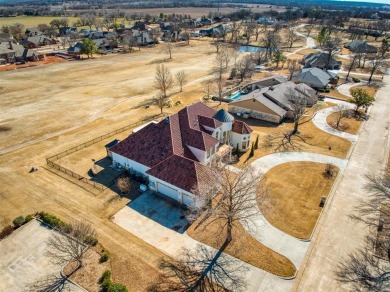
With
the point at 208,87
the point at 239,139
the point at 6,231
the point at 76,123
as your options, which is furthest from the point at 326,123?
the point at 6,231

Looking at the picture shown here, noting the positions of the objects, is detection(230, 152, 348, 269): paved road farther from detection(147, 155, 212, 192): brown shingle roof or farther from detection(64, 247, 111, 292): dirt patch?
detection(64, 247, 111, 292): dirt patch

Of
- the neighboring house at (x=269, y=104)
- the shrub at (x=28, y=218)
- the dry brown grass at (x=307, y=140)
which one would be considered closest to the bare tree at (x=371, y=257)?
the dry brown grass at (x=307, y=140)

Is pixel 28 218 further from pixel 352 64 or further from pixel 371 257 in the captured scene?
pixel 352 64

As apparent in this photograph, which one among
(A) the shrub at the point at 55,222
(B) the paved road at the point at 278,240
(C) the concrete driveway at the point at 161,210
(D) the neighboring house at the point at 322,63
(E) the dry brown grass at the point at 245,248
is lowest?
(D) the neighboring house at the point at 322,63

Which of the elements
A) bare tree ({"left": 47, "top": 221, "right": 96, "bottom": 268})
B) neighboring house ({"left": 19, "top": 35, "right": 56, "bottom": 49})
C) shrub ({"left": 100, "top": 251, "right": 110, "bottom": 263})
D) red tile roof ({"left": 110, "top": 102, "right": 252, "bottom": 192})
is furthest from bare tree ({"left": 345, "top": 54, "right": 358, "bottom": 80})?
neighboring house ({"left": 19, "top": 35, "right": 56, "bottom": 49})

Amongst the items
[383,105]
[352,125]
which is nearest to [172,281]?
[352,125]

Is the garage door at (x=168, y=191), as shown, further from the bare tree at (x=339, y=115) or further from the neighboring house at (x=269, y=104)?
the bare tree at (x=339, y=115)
